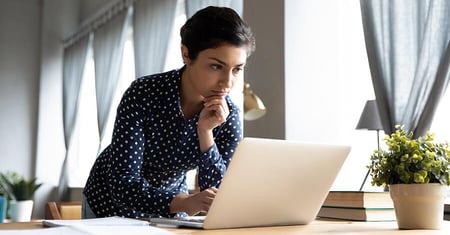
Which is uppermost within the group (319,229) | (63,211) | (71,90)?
(71,90)

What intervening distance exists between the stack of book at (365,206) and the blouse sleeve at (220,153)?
34 cm

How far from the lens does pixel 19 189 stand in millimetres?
6574

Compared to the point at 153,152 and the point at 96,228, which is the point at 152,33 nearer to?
the point at 153,152

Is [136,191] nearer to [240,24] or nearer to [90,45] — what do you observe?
[240,24]

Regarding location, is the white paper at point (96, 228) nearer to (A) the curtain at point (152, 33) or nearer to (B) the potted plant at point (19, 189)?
(A) the curtain at point (152, 33)

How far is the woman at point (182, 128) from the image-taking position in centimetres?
157

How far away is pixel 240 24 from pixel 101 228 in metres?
0.70

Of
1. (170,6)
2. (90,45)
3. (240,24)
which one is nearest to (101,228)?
(240,24)

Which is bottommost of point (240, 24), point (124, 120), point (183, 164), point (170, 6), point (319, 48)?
point (183, 164)

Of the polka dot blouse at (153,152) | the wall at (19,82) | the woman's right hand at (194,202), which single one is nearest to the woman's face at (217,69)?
the polka dot blouse at (153,152)

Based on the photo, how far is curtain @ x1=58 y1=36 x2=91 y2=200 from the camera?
674 cm

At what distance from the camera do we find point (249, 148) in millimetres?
1152

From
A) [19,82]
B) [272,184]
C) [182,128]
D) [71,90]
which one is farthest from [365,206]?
[19,82]

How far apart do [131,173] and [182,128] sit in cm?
24
